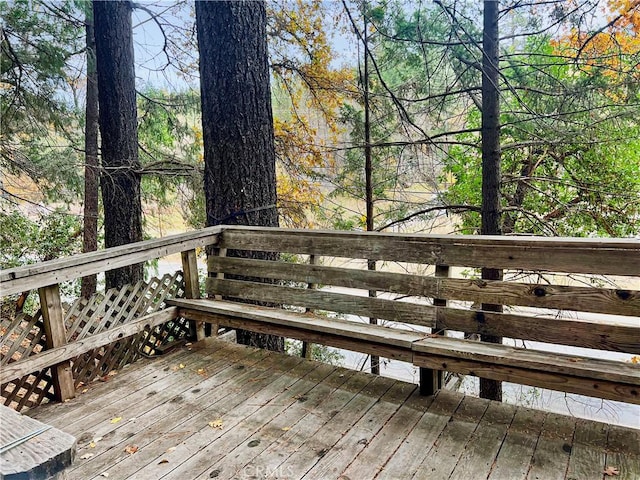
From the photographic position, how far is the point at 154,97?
29.0 ft

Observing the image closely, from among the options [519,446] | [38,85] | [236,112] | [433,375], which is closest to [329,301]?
[433,375]

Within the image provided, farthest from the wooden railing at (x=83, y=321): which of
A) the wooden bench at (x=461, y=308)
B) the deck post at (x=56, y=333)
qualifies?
the wooden bench at (x=461, y=308)

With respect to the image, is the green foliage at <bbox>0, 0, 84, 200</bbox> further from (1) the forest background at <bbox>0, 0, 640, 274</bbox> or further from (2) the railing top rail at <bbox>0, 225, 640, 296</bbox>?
(2) the railing top rail at <bbox>0, 225, 640, 296</bbox>

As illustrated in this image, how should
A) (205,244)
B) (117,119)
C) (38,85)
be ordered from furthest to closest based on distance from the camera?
Result: (38,85)
(117,119)
(205,244)

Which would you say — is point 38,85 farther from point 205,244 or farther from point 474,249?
point 474,249

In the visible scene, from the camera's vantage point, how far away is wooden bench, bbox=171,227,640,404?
227cm

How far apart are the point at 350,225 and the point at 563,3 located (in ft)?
16.9

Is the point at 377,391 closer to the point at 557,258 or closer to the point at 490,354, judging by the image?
the point at 490,354

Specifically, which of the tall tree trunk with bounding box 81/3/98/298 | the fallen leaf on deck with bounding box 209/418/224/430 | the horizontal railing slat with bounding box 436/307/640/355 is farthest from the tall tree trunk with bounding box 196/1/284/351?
the tall tree trunk with bounding box 81/3/98/298

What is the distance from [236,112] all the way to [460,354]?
106 inches

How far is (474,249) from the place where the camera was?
104 inches

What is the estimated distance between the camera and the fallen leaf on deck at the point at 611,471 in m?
1.99

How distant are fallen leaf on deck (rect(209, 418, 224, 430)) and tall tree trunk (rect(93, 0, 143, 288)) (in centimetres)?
426

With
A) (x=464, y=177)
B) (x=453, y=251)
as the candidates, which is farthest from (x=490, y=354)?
(x=464, y=177)
